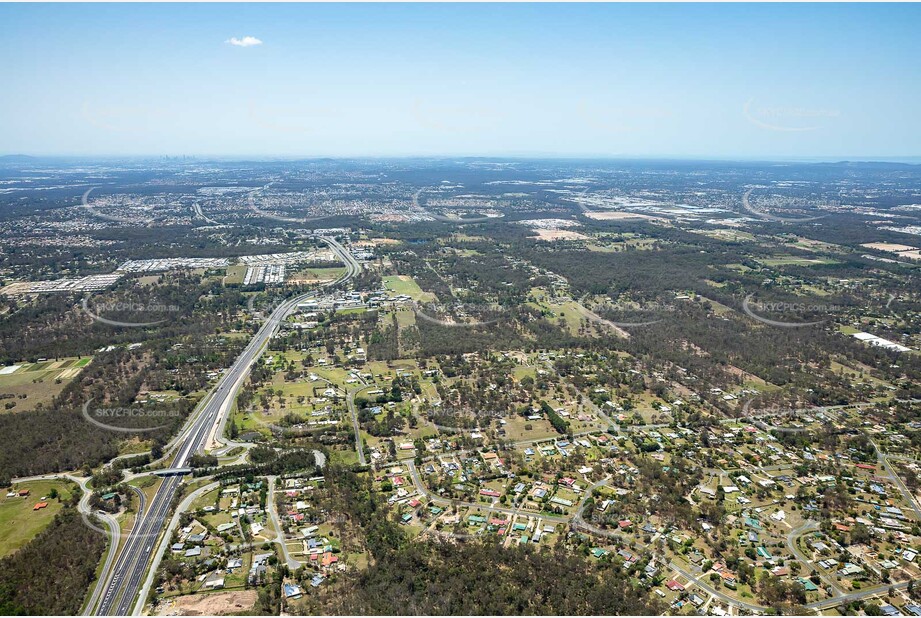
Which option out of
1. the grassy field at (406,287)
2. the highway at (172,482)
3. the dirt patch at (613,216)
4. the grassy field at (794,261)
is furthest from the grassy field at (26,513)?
the dirt patch at (613,216)

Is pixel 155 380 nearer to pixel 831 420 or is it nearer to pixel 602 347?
pixel 602 347

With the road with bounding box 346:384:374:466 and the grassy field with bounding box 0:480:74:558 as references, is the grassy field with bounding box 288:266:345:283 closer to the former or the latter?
the road with bounding box 346:384:374:466

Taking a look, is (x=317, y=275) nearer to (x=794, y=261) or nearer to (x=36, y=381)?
(x=36, y=381)

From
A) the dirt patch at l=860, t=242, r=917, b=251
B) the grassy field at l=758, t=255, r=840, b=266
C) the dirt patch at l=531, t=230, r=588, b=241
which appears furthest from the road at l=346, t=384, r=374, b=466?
the dirt patch at l=860, t=242, r=917, b=251

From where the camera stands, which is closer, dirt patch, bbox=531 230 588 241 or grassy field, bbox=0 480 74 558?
grassy field, bbox=0 480 74 558

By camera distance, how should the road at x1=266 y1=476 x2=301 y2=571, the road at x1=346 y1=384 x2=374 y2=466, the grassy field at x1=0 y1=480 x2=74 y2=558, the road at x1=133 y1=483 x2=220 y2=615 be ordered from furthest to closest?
1. the road at x1=346 y1=384 x2=374 y2=466
2. the grassy field at x1=0 y1=480 x2=74 y2=558
3. the road at x1=266 y1=476 x2=301 y2=571
4. the road at x1=133 y1=483 x2=220 y2=615

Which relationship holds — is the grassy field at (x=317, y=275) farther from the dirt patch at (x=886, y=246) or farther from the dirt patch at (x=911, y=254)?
the dirt patch at (x=886, y=246)
